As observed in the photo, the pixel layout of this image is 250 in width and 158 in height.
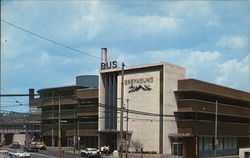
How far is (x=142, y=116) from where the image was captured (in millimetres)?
76188

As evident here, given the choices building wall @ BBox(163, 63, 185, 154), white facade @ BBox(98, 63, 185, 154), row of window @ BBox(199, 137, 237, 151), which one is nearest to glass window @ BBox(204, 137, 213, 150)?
row of window @ BBox(199, 137, 237, 151)

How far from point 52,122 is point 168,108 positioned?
38.2 metres

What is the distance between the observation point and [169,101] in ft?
242

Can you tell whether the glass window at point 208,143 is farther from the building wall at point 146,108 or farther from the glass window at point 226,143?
the building wall at point 146,108

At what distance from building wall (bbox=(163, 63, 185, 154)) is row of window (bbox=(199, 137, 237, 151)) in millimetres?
6832

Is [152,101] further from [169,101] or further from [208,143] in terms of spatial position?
[208,143]

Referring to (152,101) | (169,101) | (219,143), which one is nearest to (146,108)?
(152,101)

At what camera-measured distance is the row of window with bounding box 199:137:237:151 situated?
254ft

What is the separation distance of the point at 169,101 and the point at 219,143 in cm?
1686

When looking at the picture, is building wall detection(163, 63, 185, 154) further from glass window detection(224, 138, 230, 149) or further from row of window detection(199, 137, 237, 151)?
glass window detection(224, 138, 230, 149)

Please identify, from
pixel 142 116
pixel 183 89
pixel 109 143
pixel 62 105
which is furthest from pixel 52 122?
pixel 183 89

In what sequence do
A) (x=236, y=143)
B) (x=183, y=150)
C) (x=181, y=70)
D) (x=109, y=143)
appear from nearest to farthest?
(x=183, y=150), (x=181, y=70), (x=109, y=143), (x=236, y=143)

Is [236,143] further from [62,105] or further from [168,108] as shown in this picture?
[62,105]

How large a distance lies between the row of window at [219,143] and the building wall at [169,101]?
683 cm
